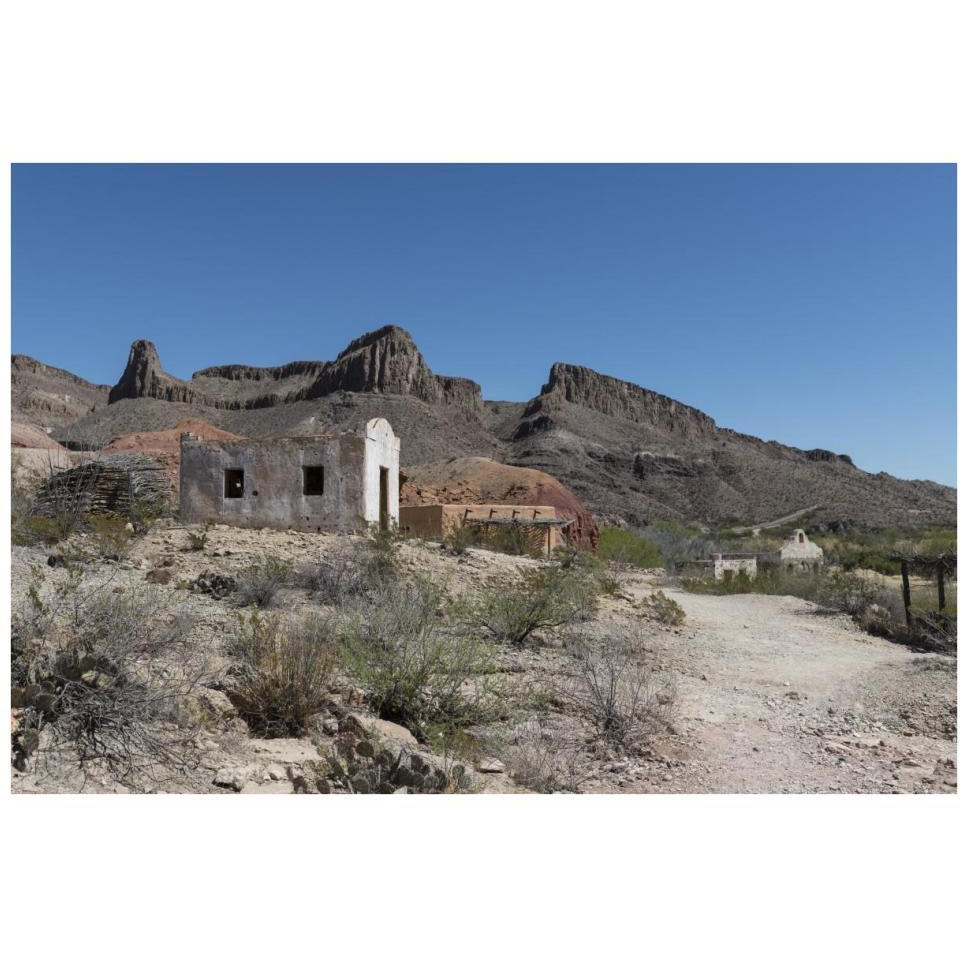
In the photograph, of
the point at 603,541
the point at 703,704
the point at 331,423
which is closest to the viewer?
the point at 703,704

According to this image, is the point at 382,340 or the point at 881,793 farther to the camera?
the point at 382,340

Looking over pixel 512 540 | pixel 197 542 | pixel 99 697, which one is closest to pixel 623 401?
pixel 512 540

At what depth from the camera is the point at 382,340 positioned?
81.1 m

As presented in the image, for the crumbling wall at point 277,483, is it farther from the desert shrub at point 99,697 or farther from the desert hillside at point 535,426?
→ the desert hillside at point 535,426

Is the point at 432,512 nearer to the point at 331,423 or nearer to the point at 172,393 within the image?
the point at 331,423

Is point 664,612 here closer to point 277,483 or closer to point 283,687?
point 283,687

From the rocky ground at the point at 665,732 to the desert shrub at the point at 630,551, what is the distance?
12269 millimetres

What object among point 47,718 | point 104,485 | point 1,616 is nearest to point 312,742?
point 47,718

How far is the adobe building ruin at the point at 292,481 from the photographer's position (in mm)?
14008

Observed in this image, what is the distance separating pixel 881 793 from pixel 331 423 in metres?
63.9

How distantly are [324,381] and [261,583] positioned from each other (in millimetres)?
74034

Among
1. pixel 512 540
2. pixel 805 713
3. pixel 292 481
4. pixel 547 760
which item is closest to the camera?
pixel 547 760

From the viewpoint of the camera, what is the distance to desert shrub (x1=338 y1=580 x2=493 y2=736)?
202 inches

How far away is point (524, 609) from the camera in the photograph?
8742 millimetres
